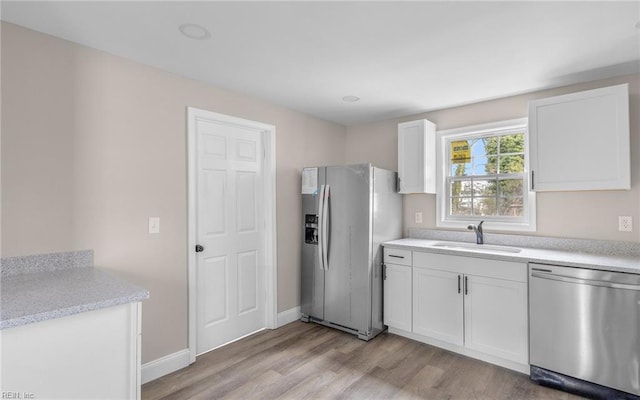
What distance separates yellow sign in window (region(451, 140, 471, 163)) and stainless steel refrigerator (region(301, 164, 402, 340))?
700 mm

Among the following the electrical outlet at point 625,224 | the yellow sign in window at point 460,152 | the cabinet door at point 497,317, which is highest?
the yellow sign in window at point 460,152

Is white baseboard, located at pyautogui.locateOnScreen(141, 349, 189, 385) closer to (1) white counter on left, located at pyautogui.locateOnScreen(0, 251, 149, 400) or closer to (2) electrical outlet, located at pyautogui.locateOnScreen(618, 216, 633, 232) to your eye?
(1) white counter on left, located at pyautogui.locateOnScreen(0, 251, 149, 400)

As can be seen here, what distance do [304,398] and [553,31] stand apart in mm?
2868

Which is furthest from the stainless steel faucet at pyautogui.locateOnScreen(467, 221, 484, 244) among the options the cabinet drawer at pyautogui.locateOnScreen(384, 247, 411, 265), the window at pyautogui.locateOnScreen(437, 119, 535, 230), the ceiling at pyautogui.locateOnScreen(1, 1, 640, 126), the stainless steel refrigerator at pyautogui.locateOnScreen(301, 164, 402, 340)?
the ceiling at pyautogui.locateOnScreen(1, 1, 640, 126)

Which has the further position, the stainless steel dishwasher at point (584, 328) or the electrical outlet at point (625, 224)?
the electrical outlet at point (625, 224)

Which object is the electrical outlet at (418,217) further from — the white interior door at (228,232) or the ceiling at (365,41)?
the white interior door at (228,232)

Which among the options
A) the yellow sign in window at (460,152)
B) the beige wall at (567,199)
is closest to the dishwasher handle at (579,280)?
the beige wall at (567,199)

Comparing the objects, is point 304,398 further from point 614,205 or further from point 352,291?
point 614,205

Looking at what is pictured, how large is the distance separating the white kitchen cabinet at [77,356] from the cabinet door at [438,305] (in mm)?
2373

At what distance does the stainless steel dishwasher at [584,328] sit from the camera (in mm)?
2111

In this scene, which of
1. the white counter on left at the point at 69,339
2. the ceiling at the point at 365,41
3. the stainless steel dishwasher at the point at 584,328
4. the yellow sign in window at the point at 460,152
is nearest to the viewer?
the white counter on left at the point at 69,339

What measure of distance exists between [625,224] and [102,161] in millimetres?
4072

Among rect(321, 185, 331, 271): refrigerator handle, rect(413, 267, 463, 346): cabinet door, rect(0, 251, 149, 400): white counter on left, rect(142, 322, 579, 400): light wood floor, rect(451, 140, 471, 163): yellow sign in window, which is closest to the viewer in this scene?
rect(0, 251, 149, 400): white counter on left

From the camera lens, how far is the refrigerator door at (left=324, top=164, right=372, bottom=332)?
3.21 meters
